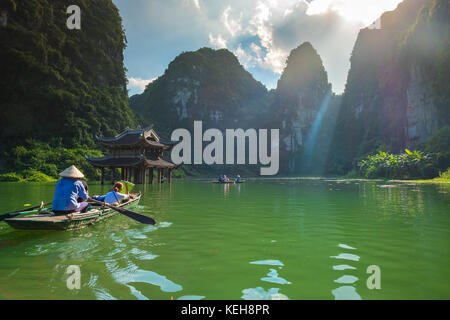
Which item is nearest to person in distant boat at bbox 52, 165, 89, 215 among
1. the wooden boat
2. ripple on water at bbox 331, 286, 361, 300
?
the wooden boat

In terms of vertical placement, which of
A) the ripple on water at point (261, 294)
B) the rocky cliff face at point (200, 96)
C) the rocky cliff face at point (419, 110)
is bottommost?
the ripple on water at point (261, 294)

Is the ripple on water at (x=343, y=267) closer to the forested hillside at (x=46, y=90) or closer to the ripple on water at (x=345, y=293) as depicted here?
the ripple on water at (x=345, y=293)

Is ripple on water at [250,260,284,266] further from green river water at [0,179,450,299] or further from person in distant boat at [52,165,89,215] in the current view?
person in distant boat at [52,165,89,215]

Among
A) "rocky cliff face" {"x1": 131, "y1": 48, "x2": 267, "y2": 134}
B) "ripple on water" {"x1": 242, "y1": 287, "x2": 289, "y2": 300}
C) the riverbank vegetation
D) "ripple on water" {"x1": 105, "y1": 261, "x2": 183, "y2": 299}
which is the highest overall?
"rocky cliff face" {"x1": 131, "y1": 48, "x2": 267, "y2": 134}

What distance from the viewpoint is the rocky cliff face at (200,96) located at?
122 metres

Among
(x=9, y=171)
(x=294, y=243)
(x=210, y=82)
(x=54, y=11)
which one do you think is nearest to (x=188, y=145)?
(x=210, y=82)

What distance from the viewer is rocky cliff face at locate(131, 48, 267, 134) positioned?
121500mm

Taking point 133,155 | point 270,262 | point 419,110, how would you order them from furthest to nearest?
point 419,110, point 133,155, point 270,262

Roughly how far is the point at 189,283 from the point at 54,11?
63.2 metres

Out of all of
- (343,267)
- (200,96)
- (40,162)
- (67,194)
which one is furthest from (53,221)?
(200,96)

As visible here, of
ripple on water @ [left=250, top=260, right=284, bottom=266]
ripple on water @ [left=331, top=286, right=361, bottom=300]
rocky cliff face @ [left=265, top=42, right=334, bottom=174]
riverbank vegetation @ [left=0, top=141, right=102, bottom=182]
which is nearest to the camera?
ripple on water @ [left=331, top=286, right=361, bottom=300]

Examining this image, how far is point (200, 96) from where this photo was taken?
4966 inches

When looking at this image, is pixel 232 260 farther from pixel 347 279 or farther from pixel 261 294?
pixel 347 279

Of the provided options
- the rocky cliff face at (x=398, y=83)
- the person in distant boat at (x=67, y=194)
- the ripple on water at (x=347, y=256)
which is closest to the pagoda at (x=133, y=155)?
the person in distant boat at (x=67, y=194)
